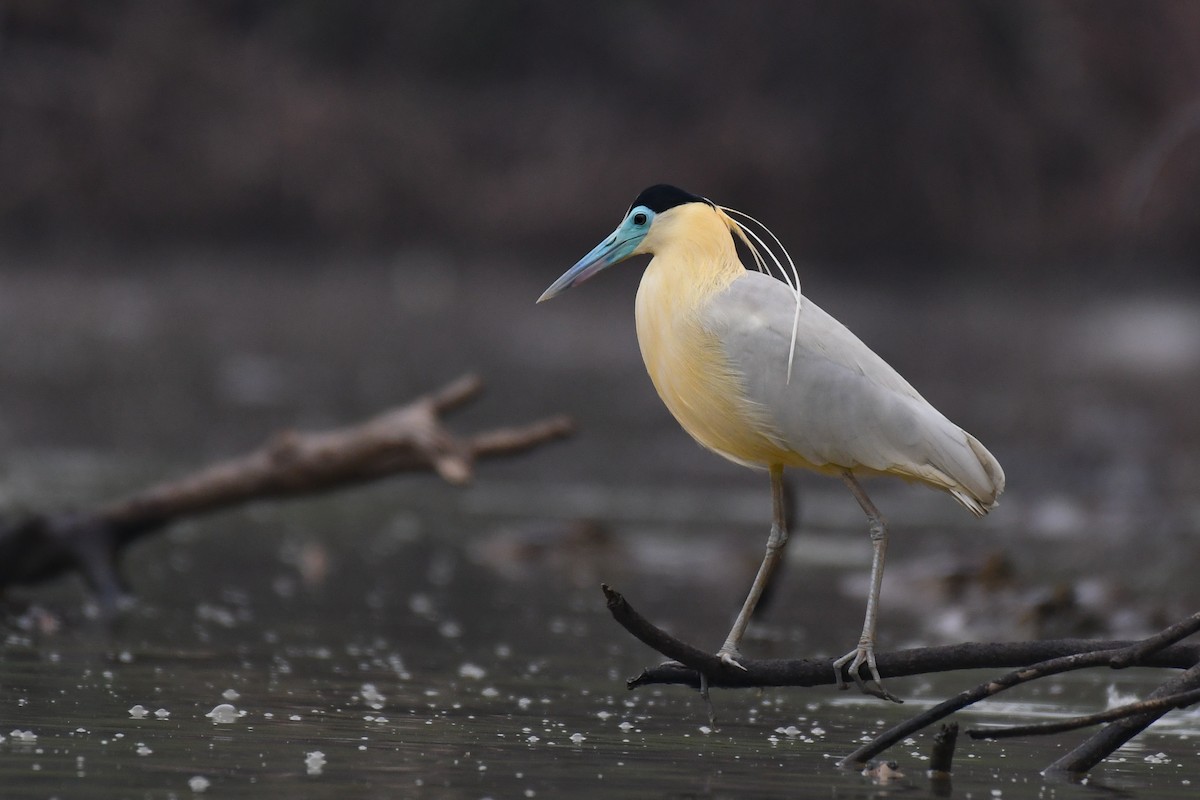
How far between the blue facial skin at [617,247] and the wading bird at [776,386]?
0.15 ft

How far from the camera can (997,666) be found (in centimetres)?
548

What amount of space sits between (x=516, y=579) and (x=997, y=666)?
5.82m

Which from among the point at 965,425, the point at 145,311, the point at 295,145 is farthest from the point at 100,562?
the point at 295,145

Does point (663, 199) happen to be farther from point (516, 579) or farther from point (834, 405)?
point (516, 579)

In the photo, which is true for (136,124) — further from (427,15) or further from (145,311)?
(145,311)

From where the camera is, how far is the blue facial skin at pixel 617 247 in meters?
6.22

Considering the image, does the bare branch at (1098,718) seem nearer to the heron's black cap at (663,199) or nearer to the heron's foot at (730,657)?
the heron's foot at (730,657)

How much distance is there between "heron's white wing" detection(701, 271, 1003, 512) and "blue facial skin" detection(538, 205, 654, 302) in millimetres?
376

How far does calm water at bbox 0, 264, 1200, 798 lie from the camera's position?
18.9 ft

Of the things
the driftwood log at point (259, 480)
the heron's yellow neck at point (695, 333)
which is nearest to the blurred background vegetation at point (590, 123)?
the driftwood log at point (259, 480)

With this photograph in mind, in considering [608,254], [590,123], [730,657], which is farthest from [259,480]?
[590,123]

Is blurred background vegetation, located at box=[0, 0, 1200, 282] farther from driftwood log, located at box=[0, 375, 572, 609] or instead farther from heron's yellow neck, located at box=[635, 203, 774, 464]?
heron's yellow neck, located at box=[635, 203, 774, 464]

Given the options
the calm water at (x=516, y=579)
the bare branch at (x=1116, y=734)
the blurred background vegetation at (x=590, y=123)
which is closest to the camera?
the bare branch at (x=1116, y=734)

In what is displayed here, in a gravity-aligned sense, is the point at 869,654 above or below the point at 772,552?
below
